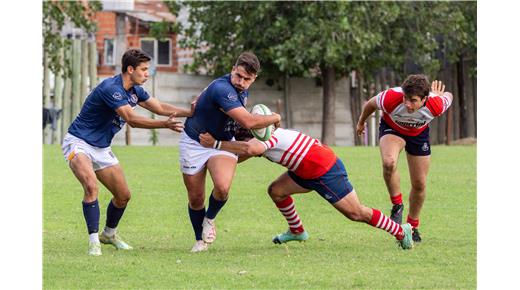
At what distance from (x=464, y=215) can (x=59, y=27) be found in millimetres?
23739

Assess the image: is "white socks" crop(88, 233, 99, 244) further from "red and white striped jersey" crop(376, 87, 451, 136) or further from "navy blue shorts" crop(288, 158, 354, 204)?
"red and white striped jersey" crop(376, 87, 451, 136)

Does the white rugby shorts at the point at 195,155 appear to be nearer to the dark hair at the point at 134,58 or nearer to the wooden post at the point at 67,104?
the dark hair at the point at 134,58

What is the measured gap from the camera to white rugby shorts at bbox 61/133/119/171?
12164mm

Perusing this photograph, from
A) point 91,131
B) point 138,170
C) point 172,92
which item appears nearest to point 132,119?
point 91,131

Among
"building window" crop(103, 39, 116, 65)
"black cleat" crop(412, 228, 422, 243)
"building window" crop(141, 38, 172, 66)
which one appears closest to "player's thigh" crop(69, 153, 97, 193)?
"black cleat" crop(412, 228, 422, 243)

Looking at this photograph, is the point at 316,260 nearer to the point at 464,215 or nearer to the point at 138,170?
the point at 464,215

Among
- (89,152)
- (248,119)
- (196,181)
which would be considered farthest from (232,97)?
(89,152)

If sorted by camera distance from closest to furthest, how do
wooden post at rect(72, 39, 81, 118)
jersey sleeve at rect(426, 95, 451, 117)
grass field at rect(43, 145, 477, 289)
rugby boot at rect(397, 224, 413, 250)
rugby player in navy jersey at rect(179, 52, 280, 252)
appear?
grass field at rect(43, 145, 477, 289) < rugby player in navy jersey at rect(179, 52, 280, 252) < rugby boot at rect(397, 224, 413, 250) < jersey sleeve at rect(426, 95, 451, 117) < wooden post at rect(72, 39, 81, 118)

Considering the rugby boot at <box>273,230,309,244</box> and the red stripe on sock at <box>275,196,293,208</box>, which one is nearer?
the red stripe on sock at <box>275,196,293,208</box>

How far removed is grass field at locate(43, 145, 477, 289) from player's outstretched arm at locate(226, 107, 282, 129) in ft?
3.95

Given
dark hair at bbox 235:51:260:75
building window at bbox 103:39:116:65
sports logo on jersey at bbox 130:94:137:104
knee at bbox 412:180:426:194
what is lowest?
knee at bbox 412:180:426:194

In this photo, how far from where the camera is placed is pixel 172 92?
40.0m

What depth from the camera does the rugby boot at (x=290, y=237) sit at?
1285 cm

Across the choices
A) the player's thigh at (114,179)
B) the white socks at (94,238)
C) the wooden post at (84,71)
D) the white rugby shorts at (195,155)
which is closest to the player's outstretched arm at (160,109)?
the white rugby shorts at (195,155)
